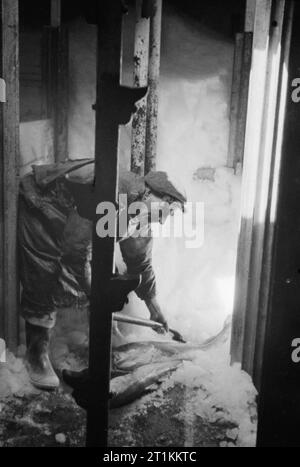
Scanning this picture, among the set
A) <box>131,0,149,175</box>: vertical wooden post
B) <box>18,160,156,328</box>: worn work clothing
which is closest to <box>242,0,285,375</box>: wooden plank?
<box>18,160,156,328</box>: worn work clothing

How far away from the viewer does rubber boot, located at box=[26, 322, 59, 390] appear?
4430 mm

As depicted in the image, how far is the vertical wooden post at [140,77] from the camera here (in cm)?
528

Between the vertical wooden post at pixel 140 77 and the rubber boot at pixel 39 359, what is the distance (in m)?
2.00

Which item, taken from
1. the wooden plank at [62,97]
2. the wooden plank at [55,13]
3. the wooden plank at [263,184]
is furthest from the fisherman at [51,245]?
the wooden plank at [55,13]

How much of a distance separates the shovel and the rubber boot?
0.70m

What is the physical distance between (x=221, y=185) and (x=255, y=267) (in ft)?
7.97

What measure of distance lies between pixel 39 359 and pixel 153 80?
3143 mm

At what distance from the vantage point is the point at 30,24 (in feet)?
19.0

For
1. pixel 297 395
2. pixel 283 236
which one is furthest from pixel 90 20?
pixel 297 395

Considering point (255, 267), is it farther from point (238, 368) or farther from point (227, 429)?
point (227, 429)

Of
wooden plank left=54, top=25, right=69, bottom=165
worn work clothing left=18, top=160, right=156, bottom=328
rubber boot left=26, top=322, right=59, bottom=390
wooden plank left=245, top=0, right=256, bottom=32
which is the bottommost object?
rubber boot left=26, top=322, right=59, bottom=390

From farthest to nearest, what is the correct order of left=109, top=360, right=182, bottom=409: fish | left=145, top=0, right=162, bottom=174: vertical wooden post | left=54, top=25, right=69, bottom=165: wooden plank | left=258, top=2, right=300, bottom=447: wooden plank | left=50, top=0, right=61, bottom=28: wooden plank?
1. left=54, top=25, right=69, bottom=165: wooden plank
2. left=50, top=0, right=61, bottom=28: wooden plank
3. left=145, top=0, right=162, bottom=174: vertical wooden post
4. left=109, top=360, right=182, bottom=409: fish
5. left=258, top=2, right=300, bottom=447: wooden plank

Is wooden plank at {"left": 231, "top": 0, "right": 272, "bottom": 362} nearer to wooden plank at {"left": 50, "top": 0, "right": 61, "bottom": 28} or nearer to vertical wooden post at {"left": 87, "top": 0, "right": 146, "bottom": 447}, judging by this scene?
vertical wooden post at {"left": 87, "top": 0, "right": 146, "bottom": 447}

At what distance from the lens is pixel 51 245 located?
4664 mm
